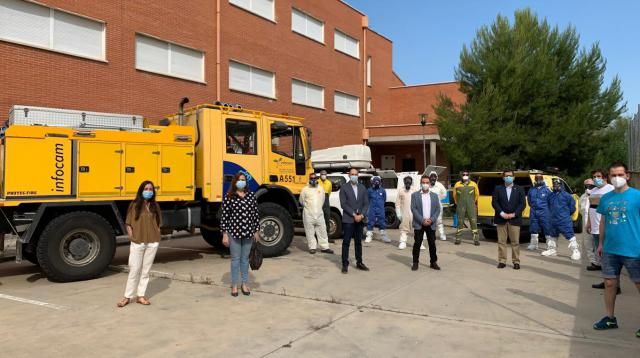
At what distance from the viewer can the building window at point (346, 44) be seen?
1097 inches

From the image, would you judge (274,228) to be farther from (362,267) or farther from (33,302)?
(33,302)

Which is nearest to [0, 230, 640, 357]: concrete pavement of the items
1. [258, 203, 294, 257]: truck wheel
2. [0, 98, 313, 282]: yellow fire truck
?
[0, 98, 313, 282]: yellow fire truck

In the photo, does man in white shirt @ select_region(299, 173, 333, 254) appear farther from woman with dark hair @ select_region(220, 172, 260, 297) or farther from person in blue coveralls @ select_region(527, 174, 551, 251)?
person in blue coveralls @ select_region(527, 174, 551, 251)

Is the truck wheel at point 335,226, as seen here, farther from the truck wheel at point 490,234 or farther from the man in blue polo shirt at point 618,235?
the man in blue polo shirt at point 618,235

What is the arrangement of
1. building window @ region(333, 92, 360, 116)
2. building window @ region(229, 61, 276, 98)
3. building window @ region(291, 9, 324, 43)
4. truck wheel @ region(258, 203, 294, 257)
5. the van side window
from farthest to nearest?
building window @ region(333, 92, 360, 116) → building window @ region(291, 9, 324, 43) → building window @ region(229, 61, 276, 98) → truck wheel @ region(258, 203, 294, 257) → the van side window

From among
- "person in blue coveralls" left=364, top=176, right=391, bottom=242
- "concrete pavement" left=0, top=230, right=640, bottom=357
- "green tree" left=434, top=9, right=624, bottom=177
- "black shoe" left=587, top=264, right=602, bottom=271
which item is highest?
"green tree" left=434, top=9, right=624, bottom=177

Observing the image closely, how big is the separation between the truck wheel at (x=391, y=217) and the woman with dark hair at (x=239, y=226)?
9.25 metres

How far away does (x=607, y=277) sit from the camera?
17.7ft

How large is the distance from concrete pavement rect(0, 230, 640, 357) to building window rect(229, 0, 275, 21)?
47.2 ft

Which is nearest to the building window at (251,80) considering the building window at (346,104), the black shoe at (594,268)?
the building window at (346,104)

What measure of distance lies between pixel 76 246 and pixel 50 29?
29.4ft

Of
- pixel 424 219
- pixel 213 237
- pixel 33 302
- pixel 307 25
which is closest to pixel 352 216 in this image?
pixel 424 219

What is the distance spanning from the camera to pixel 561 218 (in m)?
10.6

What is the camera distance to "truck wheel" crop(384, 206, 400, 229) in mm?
15859
